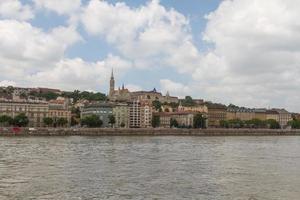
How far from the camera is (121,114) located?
188625 millimetres

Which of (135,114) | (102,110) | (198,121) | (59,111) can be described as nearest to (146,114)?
(135,114)

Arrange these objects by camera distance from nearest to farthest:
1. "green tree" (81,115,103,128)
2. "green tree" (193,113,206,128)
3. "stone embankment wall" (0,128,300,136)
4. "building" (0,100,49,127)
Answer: "stone embankment wall" (0,128,300,136) < "green tree" (81,115,103,128) < "building" (0,100,49,127) < "green tree" (193,113,206,128)

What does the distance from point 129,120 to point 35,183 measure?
165 meters

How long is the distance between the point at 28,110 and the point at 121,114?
35.4 metres

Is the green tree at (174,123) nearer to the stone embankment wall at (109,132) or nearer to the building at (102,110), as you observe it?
the building at (102,110)

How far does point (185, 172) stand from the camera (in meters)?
33.2

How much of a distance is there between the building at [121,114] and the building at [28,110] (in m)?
25.5

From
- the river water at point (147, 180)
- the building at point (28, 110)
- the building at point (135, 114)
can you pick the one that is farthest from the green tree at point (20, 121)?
the river water at point (147, 180)

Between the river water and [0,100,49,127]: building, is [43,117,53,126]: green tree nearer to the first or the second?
[0,100,49,127]: building

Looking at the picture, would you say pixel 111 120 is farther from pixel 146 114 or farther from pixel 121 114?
pixel 146 114

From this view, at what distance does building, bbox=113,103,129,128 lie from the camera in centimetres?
18525

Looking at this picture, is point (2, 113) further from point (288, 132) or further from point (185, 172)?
point (185, 172)

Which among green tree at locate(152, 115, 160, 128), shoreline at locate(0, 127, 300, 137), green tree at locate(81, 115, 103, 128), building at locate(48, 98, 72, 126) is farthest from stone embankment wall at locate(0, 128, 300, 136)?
green tree at locate(152, 115, 160, 128)

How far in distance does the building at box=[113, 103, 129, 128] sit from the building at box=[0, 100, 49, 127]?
25.5 metres
